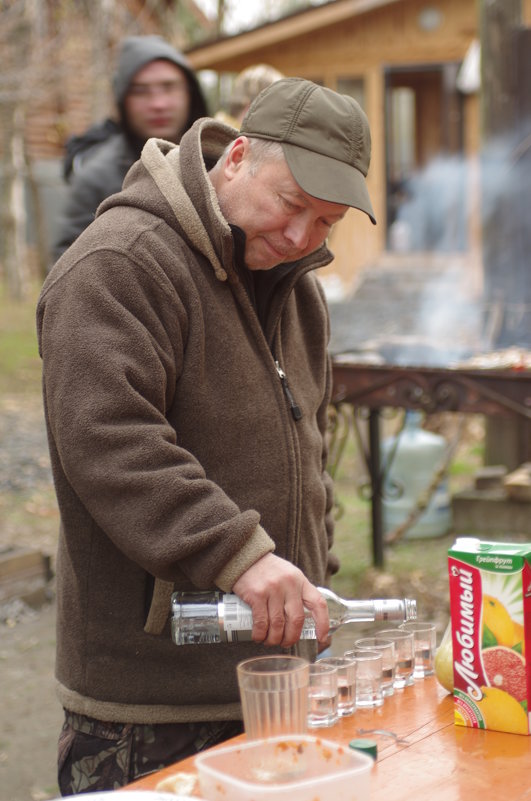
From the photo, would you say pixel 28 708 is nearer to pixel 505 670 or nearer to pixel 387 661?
pixel 387 661

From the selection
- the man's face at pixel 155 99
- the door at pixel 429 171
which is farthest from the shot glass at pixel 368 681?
the door at pixel 429 171

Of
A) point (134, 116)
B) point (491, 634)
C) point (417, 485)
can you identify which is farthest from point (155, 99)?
point (417, 485)

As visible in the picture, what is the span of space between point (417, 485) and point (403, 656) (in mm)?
5049

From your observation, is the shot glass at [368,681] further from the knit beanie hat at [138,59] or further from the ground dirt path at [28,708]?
the knit beanie hat at [138,59]

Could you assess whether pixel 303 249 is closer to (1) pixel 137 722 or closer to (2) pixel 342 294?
(1) pixel 137 722

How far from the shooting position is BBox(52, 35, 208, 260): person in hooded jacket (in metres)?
4.22

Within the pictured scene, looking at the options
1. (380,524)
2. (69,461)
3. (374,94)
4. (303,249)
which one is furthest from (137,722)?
(374,94)

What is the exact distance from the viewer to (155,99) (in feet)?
14.2

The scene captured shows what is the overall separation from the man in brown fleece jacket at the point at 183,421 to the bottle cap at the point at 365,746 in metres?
0.25

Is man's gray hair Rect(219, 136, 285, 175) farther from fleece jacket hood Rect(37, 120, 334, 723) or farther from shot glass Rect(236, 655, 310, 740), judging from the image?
shot glass Rect(236, 655, 310, 740)

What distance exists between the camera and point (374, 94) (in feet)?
44.7

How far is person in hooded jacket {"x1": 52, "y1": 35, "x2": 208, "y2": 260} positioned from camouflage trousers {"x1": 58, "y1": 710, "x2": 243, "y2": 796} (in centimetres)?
246

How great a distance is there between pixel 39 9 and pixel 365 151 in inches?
638

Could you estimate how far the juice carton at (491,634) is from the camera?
177 centimetres
